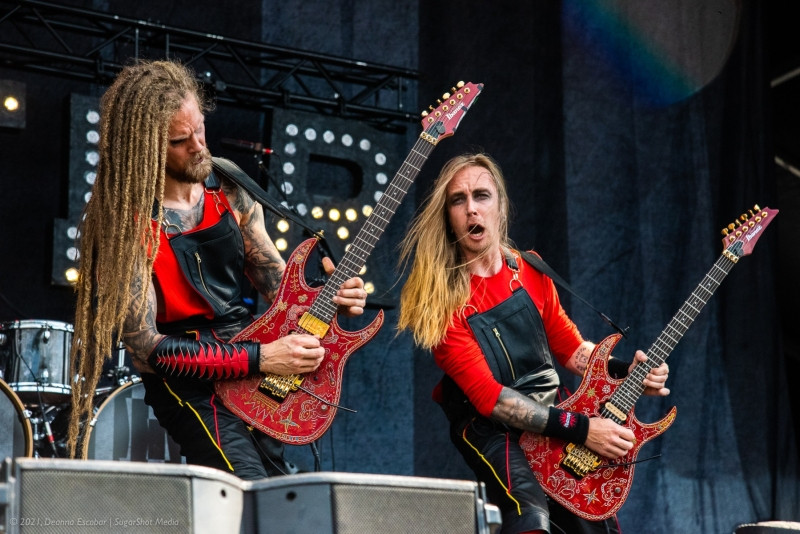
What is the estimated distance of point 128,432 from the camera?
19.0 feet

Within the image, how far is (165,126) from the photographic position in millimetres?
3844

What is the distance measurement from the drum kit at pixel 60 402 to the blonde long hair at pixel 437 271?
201 cm

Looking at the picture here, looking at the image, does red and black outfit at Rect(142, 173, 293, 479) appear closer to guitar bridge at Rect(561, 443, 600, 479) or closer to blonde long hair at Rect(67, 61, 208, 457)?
blonde long hair at Rect(67, 61, 208, 457)

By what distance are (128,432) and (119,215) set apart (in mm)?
2328

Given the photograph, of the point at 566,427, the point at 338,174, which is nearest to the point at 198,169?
the point at 566,427

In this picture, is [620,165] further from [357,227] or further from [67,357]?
[67,357]

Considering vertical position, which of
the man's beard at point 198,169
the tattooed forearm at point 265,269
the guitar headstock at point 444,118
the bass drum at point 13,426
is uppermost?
the guitar headstock at point 444,118

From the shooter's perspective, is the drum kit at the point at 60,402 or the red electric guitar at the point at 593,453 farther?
the drum kit at the point at 60,402

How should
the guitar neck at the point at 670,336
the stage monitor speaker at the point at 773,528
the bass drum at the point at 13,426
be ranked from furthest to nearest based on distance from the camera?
the bass drum at the point at 13,426, the guitar neck at the point at 670,336, the stage monitor speaker at the point at 773,528

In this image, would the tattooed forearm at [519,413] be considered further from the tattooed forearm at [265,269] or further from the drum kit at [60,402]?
the drum kit at [60,402]

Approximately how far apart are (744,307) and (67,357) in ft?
12.5

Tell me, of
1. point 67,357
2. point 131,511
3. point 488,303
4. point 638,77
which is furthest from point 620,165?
point 131,511

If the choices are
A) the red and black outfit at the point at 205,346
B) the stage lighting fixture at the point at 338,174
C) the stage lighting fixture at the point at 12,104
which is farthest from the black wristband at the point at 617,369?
the stage lighting fixture at the point at 12,104

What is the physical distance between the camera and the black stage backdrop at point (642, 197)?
19.9ft
